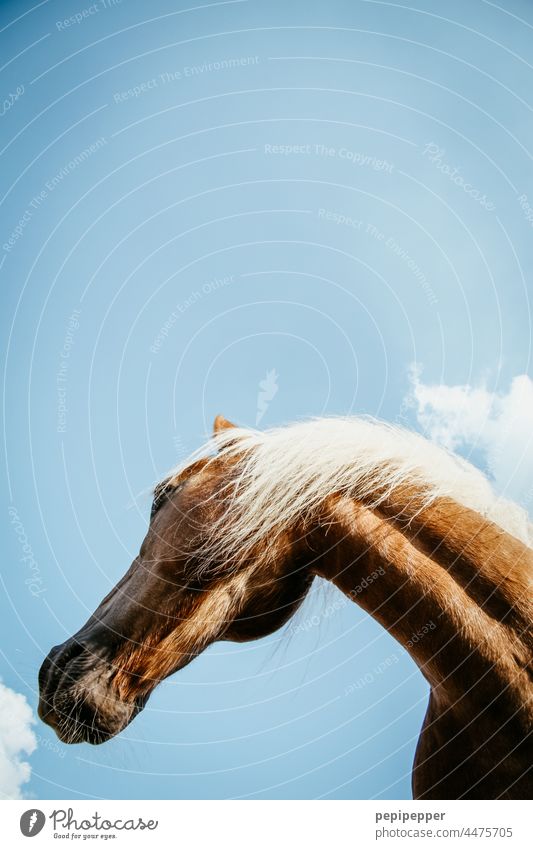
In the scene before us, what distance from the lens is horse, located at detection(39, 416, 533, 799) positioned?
1558mm

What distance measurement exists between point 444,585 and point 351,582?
33 cm

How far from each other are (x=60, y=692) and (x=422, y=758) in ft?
4.22

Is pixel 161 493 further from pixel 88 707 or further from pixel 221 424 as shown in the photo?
pixel 88 707

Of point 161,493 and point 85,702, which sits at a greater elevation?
point 161,493

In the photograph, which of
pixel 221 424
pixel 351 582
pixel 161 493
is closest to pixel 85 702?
pixel 161 493

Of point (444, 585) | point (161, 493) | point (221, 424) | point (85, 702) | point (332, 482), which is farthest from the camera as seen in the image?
point (221, 424)

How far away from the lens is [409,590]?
1.66 meters
